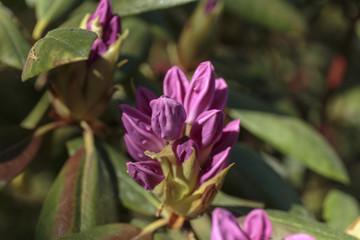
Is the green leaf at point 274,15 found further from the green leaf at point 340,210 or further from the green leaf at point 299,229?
the green leaf at point 299,229

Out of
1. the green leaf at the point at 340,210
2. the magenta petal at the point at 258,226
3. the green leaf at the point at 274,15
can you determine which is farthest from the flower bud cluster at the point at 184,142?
the green leaf at the point at 274,15

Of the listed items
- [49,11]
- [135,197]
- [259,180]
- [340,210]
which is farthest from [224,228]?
[340,210]

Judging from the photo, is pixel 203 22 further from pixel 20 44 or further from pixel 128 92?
pixel 20 44

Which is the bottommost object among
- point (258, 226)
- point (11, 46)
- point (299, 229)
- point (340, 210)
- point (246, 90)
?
point (340, 210)

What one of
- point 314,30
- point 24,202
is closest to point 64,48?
point 24,202

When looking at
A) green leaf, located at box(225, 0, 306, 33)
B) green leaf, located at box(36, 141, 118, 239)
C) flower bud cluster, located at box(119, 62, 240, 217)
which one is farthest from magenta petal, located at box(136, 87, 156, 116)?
green leaf, located at box(225, 0, 306, 33)

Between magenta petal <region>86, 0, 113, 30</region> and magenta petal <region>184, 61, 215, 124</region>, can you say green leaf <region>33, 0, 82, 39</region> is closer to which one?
magenta petal <region>86, 0, 113, 30</region>

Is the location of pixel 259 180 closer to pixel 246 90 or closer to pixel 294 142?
pixel 294 142
